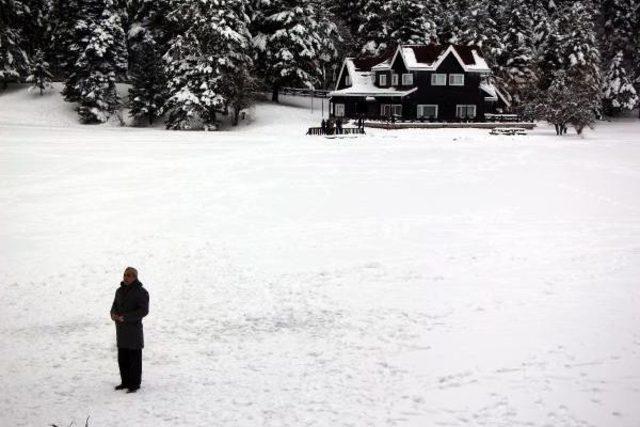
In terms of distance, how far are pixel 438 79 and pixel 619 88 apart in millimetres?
23758

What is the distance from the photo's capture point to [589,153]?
39.1 m

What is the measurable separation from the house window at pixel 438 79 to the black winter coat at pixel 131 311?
57.5 meters

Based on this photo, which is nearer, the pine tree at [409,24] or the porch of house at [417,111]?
the porch of house at [417,111]

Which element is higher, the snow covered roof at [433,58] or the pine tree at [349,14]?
the pine tree at [349,14]

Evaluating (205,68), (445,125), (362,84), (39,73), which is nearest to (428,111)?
(445,125)

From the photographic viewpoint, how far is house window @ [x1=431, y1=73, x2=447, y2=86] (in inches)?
2453

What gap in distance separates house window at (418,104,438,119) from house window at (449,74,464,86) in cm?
290

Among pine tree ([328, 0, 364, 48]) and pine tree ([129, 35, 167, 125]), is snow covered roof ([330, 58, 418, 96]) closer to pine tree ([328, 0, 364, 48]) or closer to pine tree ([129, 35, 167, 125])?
pine tree ([328, 0, 364, 48])

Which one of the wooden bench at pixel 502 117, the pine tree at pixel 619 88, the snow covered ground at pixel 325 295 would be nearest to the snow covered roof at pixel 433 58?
the wooden bench at pixel 502 117

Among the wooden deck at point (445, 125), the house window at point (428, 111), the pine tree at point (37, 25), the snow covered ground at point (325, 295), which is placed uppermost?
the pine tree at point (37, 25)

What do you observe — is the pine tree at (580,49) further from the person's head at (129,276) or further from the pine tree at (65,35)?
the person's head at (129,276)

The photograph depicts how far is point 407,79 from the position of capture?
62.7m

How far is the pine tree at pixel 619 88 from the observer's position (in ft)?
229

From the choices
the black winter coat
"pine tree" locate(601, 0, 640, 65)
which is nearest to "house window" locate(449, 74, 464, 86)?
"pine tree" locate(601, 0, 640, 65)
